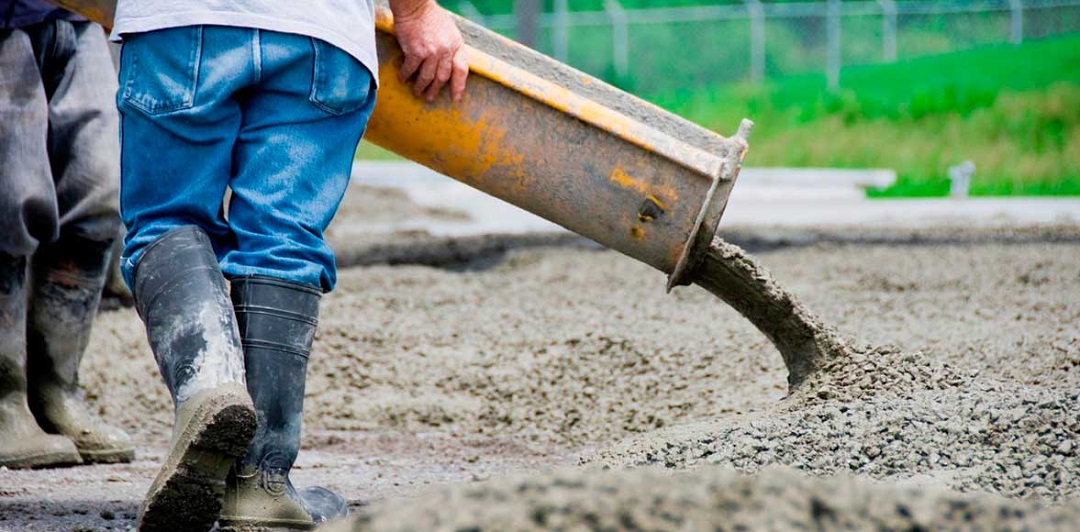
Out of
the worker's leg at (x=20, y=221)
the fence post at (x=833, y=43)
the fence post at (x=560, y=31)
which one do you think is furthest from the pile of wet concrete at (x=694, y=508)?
the fence post at (x=560, y=31)

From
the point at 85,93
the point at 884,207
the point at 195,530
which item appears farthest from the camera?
the point at 884,207

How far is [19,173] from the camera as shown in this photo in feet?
10.2

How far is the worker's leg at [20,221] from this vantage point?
3.12 m

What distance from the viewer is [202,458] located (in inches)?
84.3

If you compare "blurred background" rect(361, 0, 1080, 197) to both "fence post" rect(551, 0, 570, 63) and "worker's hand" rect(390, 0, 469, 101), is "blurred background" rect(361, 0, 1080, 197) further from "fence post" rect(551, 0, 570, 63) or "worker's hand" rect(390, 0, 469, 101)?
"worker's hand" rect(390, 0, 469, 101)

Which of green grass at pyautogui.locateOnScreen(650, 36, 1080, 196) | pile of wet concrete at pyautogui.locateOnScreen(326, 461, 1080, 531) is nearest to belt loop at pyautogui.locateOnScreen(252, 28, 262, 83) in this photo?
pile of wet concrete at pyautogui.locateOnScreen(326, 461, 1080, 531)

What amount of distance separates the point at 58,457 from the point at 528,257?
3483 millimetres

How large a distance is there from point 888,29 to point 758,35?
245 cm

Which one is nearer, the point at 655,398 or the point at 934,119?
the point at 655,398

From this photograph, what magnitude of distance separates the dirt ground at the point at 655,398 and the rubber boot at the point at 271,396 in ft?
0.77

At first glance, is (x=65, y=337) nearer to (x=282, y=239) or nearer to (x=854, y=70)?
(x=282, y=239)

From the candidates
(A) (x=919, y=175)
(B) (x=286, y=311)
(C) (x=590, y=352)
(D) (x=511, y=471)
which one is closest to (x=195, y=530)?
(B) (x=286, y=311)

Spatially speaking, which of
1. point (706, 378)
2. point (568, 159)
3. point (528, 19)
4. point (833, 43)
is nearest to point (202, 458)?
point (568, 159)

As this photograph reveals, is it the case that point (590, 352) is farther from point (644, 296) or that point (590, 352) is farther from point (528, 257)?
point (528, 257)
